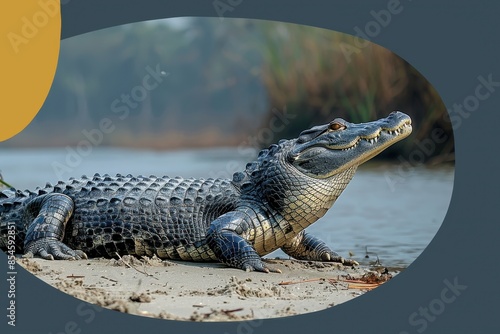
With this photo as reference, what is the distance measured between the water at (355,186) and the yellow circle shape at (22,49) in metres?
1.76

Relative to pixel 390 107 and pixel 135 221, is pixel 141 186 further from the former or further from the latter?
pixel 390 107

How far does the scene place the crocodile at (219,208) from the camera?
930 centimetres

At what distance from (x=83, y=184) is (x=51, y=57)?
59.1 inches

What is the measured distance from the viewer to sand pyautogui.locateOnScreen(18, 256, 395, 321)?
7.61 metres

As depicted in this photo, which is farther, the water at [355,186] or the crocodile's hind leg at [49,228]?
the water at [355,186]

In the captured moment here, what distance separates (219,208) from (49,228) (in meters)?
1.77

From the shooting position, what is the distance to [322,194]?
937cm

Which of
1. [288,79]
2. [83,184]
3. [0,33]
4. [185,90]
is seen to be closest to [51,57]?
[0,33]

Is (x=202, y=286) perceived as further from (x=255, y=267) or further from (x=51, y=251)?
(x=51, y=251)

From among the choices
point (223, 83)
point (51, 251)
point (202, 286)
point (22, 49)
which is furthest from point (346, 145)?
point (22, 49)
